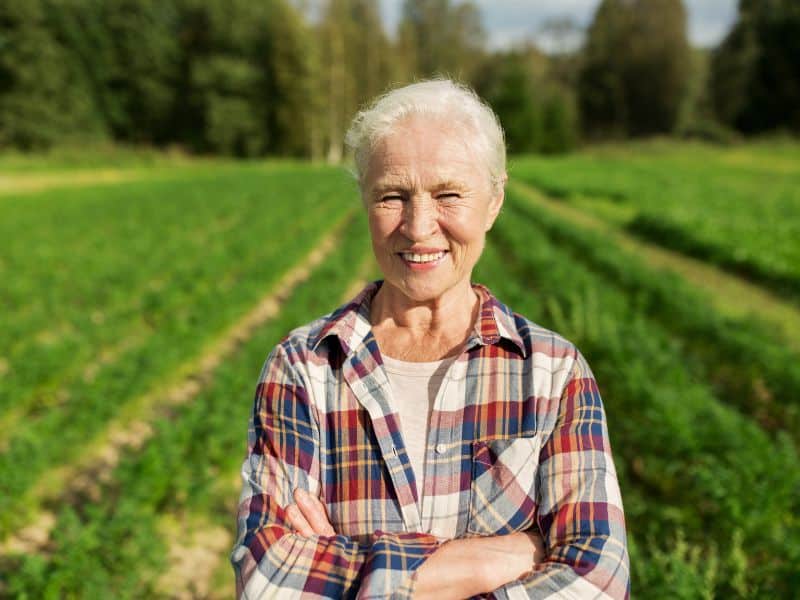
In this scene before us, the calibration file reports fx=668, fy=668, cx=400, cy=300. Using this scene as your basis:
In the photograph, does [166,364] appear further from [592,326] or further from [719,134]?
[719,134]

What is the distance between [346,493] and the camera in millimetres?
1471

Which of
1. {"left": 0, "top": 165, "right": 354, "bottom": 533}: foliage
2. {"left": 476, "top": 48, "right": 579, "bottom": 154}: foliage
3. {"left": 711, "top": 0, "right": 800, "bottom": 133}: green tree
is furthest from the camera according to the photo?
{"left": 476, "top": 48, "right": 579, "bottom": 154}: foliage

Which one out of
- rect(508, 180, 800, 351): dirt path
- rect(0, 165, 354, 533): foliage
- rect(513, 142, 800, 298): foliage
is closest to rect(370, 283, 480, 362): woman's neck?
rect(0, 165, 354, 533): foliage

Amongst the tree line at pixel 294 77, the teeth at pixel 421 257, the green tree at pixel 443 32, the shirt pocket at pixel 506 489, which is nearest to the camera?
the shirt pocket at pixel 506 489

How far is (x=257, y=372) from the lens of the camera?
6.46 m

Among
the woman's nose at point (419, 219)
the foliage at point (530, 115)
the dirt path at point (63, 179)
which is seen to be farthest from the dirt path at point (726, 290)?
the foliage at point (530, 115)

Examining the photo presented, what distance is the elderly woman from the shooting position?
4.37 ft

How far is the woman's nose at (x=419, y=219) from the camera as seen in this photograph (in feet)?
4.89

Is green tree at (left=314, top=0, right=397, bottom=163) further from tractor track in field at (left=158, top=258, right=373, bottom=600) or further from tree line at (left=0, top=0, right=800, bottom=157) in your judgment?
tractor track in field at (left=158, top=258, right=373, bottom=600)

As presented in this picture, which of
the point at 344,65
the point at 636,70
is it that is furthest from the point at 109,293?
the point at 636,70

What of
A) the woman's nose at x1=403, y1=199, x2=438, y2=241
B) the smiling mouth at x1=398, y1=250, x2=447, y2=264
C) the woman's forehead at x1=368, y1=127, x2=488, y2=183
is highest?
the woman's forehead at x1=368, y1=127, x2=488, y2=183

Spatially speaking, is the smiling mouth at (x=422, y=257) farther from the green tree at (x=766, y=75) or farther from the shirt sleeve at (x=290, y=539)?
the green tree at (x=766, y=75)

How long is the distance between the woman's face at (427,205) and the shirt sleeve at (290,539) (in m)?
0.36

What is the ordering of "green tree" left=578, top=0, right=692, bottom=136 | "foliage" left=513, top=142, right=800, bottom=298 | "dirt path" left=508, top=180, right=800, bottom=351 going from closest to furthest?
"dirt path" left=508, top=180, right=800, bottom=351 → "foliage" left=513, top=142, right=800, bottom=298 → "green tree" left=578, top=0, right=692, bottom=136
